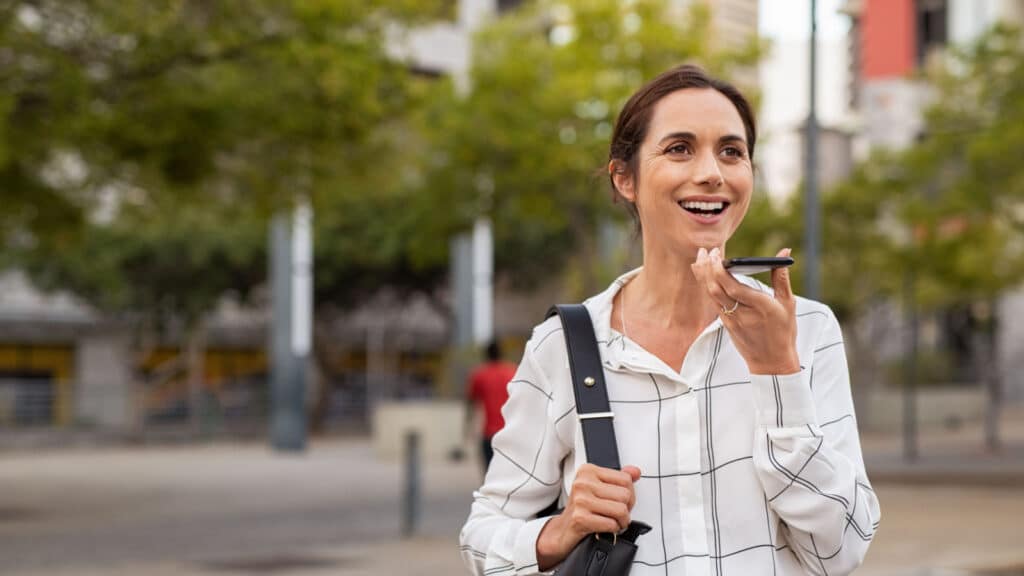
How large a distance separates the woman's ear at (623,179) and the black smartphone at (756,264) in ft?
1.29

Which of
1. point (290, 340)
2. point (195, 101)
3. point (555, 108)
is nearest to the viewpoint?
point (195, 101)

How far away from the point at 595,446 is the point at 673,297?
28 cm

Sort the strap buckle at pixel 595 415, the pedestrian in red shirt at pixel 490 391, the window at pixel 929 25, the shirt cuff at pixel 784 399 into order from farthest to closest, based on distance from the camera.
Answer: the window at pixel 929 25 → the pedestrian in red shirt at pixel 490 391 → the strap buckle at pixel 595 415 → the shirt cuff at pixel 784 399

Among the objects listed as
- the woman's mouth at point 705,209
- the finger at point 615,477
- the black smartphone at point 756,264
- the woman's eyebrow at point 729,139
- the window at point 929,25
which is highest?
the window at point 929,25

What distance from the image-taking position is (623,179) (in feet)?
7.57

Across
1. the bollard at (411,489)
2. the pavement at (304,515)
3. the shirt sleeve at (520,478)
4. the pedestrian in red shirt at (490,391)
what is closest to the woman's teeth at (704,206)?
the shirt sleeve at (520,478)

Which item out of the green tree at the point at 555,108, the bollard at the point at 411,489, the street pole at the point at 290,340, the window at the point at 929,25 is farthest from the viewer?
the window at the point at 929,25

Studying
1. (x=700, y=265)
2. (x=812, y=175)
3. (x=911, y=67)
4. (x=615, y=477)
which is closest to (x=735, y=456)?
(x=615, y=477)

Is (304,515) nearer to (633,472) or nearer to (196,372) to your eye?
(633,472)

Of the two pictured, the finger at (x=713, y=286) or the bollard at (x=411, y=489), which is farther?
the bollard at (x=411, y=489)

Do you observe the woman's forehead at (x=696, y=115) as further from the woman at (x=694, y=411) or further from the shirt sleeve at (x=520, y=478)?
the shirt sleeve at (x=520, y=478)

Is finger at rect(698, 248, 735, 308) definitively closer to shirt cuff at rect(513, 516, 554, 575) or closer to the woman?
the woman

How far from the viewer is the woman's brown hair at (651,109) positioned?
2.19 meters

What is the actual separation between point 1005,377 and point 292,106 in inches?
1584
